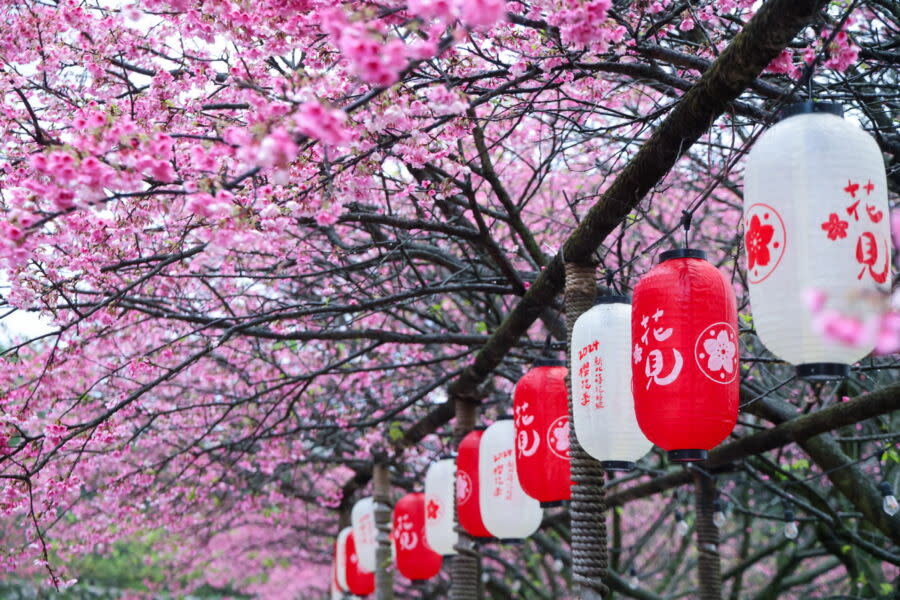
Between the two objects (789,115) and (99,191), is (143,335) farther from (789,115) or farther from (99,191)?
(789,115)

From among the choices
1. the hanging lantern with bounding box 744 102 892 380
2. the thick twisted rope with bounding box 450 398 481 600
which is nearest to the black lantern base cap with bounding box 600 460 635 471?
the hanging lantern with bounding box 744 102 892 380

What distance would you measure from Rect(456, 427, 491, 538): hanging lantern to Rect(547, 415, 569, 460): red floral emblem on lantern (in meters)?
1.39

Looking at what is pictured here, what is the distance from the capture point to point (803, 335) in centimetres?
266

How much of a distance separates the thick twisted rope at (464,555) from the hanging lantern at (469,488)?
0.78m

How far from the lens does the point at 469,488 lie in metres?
6.21

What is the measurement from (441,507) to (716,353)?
15.0ft

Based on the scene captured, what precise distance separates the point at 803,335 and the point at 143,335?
24.9 ft

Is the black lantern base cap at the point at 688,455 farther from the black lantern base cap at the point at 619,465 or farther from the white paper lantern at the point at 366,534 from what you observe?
the white paper lantern at the point at 366,534

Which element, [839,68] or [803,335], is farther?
[839,68]

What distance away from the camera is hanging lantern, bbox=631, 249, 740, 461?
330 centimetres

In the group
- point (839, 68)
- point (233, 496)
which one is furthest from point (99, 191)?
point (233, 496)

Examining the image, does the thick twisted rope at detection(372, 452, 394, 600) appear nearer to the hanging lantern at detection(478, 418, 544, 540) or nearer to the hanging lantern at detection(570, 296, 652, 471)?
the hanging lantern at detection(478, 418, 544, 540)

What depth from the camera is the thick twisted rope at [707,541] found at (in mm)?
7242

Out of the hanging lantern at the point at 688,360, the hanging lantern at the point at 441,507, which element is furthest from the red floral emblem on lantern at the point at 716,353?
the hanging lantern at the point at 441,507
